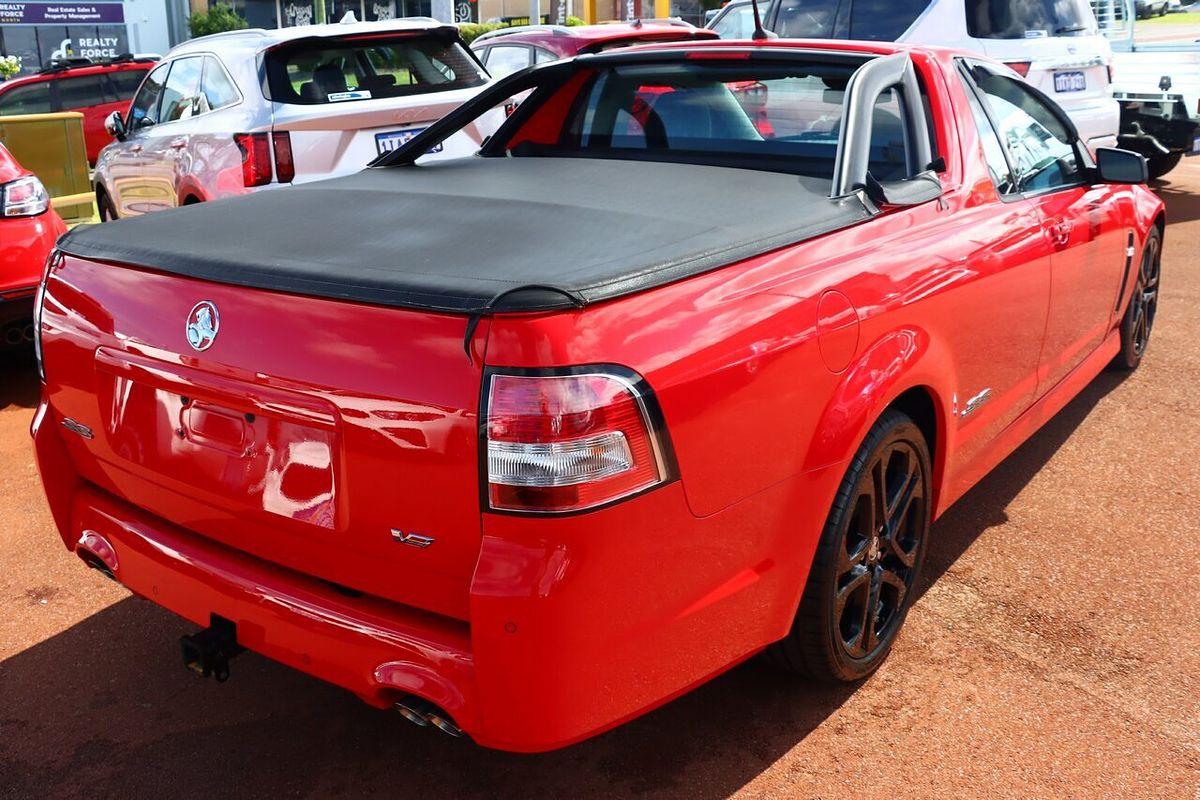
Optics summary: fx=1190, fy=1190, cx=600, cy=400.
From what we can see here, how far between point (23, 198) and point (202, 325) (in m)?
4.19

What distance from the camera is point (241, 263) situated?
246 cm

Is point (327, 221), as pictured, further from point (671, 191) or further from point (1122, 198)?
point (1122, 198)

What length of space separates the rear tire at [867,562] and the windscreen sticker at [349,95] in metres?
4.79

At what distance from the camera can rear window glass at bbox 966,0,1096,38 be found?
8516 millimetres

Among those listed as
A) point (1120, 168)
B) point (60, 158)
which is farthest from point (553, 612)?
point (60, 158)

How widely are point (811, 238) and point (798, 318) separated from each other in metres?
0.28

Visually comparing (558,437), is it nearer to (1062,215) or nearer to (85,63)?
(1062,215)

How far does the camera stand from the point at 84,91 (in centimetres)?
1462

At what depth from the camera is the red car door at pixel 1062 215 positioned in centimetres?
388

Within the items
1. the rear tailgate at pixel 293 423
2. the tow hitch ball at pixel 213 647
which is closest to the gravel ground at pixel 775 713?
the tow hitch ball at pixel 213 647

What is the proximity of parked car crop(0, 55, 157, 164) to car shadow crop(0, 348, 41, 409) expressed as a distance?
811 cm

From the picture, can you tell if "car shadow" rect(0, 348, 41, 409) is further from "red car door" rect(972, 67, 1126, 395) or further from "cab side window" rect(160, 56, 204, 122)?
"red car door" rect(972, 67, 1126, 395)

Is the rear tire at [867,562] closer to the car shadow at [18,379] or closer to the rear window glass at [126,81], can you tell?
the car shadow at [18,379]

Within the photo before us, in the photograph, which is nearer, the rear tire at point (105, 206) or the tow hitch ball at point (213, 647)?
the tow hitch ball at point (213, 647)
